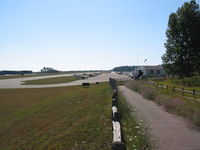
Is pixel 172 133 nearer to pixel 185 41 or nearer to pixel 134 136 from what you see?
pixel 134 136

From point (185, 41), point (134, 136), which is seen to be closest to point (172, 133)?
point (134, 136)

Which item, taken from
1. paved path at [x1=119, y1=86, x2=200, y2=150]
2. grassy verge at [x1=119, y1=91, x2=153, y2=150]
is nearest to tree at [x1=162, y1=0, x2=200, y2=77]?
paved path at [x1=119, y1=86, x2=200, y2=150]

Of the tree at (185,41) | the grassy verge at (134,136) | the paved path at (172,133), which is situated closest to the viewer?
the grassy verge at (134,136)

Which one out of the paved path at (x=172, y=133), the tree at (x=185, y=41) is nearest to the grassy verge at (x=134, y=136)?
the paved path at (x=172, y=133)

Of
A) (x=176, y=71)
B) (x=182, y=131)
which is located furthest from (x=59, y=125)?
(x=176, y=71)

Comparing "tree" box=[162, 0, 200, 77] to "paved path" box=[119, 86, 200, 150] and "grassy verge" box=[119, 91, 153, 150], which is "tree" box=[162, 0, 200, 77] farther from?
"grassy verge" box=[119, 91, 153, 150]

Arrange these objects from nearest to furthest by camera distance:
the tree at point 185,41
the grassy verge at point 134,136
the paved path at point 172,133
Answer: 1. the grassy verge at point 134,136
2. the paved path at point 172,133
3. the tree at point 185,41

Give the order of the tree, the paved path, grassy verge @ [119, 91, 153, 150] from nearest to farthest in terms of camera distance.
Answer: grassy verge @ [119, 91, 153, 150] → the paved path → the tree

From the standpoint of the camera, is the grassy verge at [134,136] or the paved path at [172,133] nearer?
the grassy verge at [134,136]

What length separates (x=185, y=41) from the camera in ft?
131

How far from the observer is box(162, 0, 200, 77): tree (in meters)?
38.5

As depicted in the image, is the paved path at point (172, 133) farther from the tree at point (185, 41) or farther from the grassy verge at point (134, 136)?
the tree at point (185, 41)

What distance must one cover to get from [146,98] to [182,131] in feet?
35.5

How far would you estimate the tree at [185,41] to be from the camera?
38.5 m
